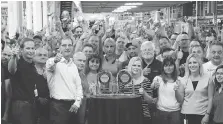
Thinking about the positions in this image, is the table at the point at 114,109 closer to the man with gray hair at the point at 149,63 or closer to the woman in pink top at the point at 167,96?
the woman in pink top at the point at 167,96

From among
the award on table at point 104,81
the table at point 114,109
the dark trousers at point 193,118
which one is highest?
the award on table at point 104,81

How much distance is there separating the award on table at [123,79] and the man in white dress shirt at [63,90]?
Answer: 0.46 metres

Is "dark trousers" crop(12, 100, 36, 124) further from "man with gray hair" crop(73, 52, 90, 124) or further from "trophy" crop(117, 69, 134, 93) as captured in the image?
"trophy" crop(117, 69, 134, 93)

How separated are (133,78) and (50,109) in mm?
1005

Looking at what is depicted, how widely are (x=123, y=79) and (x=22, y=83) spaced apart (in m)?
1.11

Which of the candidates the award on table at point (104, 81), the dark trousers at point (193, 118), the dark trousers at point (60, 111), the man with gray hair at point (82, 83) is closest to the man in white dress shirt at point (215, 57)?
the dark trousers at point (193, 118)

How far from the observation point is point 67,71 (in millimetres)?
4332

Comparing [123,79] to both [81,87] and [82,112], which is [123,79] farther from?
[82,112]

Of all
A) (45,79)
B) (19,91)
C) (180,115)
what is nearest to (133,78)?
(180,115)

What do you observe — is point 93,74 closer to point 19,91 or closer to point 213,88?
point 19,91

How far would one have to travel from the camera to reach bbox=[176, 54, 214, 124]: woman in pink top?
13.9 ft

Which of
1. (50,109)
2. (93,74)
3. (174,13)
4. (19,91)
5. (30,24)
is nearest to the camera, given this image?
(19,91)

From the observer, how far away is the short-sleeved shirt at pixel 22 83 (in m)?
4.11

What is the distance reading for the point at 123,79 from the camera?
443 centimetres
